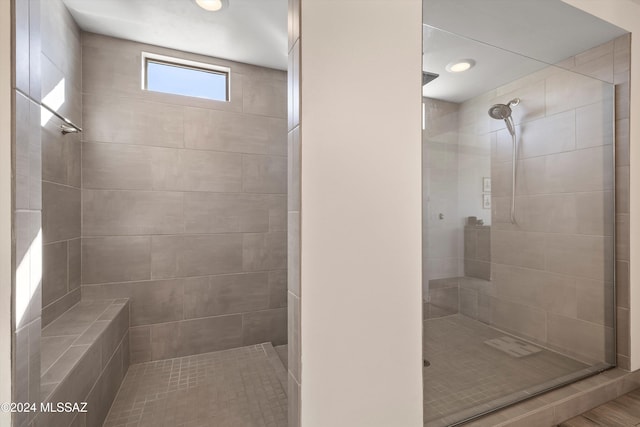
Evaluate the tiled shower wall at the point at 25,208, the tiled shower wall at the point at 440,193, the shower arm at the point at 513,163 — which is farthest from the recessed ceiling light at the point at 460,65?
the tiled shower wall at the point at 25,208

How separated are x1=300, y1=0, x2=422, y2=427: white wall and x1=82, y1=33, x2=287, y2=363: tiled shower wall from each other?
1574 millimetres

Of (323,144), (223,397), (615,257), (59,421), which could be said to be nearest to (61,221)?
(59,421)

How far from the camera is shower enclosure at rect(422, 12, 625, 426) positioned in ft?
4.18

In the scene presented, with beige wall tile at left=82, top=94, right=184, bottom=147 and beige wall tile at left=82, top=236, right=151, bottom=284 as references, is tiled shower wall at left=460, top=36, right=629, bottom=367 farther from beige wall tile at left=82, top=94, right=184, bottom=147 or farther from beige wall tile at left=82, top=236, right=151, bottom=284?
beige wall tile at left=82, top=236, right=151, bottom=284

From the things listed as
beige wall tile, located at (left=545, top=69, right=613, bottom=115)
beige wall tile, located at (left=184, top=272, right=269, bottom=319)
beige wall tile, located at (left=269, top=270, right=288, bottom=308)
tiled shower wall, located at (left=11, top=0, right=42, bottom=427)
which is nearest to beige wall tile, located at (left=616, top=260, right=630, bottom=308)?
beige wall tile, located at (left=545, top=69, right=613, bottom=115)

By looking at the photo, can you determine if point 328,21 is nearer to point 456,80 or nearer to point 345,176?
point 345,176

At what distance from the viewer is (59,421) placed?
1040mm

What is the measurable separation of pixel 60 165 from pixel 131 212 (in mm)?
525

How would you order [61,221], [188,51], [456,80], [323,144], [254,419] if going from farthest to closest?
1. [188,51]
2. [61,221]
3. [254,419]
4. [456,80]
5. [323,144]

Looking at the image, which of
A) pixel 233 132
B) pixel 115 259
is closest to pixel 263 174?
pixel 233 132

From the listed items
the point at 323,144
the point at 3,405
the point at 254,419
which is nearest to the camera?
the point at 3,405

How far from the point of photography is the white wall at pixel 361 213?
0.97m

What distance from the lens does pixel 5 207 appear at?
768 mm

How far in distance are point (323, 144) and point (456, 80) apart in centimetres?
82
